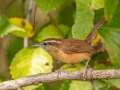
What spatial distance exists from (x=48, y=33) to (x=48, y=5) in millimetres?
256

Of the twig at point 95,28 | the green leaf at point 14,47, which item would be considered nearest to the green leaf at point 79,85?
the twig at point 95,28

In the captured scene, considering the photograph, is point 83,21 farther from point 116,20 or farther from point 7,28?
point 7,28

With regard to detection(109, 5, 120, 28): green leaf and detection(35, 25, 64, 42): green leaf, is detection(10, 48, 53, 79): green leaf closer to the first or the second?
detection(35, 25, 64, 42): green leaf

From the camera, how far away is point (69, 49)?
2.43 metres

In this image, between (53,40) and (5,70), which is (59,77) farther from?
(5,70)

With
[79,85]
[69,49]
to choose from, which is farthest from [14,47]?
[79,85]

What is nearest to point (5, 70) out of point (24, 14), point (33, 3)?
point (24, 14)

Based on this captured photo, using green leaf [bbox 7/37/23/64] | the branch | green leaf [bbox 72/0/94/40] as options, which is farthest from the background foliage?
green leaf [bbox 7/37/23/64]

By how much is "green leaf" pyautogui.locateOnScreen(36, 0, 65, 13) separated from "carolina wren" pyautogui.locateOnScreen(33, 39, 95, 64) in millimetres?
182

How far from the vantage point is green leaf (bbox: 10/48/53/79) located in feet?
7.60

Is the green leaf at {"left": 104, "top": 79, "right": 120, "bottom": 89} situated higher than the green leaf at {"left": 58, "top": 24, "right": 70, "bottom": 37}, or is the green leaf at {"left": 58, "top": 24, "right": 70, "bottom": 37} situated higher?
the green leaf at {"left": 58, "top": 24, "right": 70, "bottom": 37}

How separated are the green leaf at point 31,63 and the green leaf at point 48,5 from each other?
0.21 metres

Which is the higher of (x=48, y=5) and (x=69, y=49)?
(x=48, y=5)

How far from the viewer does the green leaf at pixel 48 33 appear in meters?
2.57
